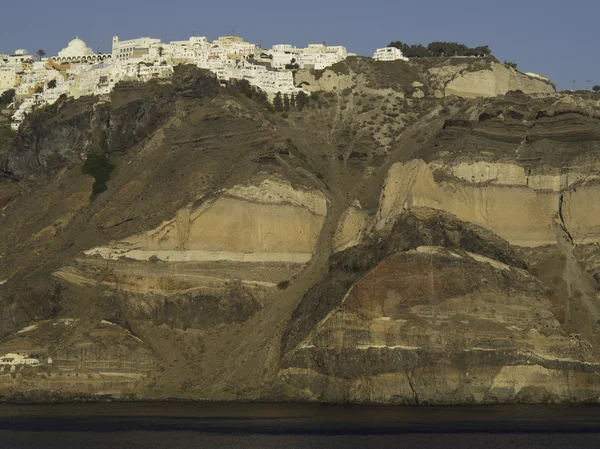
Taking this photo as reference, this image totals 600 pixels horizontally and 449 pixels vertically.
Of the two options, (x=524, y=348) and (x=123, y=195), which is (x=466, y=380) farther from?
(x=123, y=195)

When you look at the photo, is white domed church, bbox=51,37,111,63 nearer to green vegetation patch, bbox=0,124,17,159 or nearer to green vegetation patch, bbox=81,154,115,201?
green vegetation patch, bbox=0,124,17,159

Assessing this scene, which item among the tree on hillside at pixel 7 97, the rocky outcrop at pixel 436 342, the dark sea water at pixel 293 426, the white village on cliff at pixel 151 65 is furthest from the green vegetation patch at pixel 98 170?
the tree on hillside at pixel 7 97

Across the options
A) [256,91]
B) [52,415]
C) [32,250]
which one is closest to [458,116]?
[256,91]

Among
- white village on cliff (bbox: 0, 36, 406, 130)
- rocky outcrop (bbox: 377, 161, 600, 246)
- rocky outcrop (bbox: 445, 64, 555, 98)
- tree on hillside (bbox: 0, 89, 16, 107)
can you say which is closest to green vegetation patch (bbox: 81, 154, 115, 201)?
white village on cliff (bbox: 0, 36, 406, 130)

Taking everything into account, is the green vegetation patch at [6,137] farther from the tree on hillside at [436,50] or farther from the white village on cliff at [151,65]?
the tree on hillside at [436,50]

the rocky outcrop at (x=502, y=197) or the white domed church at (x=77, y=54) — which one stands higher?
the white domed church at (x=77, y=54)

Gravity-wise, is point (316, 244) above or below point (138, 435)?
above
